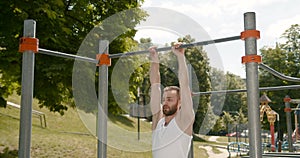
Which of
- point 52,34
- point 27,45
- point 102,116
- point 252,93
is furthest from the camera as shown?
point 52,34

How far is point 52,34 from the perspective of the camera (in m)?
7.52

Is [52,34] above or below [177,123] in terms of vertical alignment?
above

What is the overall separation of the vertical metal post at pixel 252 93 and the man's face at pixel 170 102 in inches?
24.1

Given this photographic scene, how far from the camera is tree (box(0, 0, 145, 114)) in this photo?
7.17 m

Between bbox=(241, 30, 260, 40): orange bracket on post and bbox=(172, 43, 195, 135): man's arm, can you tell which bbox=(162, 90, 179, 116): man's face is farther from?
bbox=(241, 30, 260, 40): orange bracket on post

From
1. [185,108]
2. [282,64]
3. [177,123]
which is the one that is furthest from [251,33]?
[282,64]

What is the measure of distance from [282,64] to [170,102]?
26580mm

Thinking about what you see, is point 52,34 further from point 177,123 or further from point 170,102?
point 177,123

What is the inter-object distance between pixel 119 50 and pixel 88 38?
143cm

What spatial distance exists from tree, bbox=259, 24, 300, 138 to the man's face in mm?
23516

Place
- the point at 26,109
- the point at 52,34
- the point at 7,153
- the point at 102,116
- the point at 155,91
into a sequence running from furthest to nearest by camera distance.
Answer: the point at 7,153
the point at 52,34
the point at 102,116
the point at 155,91
the point at 26,109

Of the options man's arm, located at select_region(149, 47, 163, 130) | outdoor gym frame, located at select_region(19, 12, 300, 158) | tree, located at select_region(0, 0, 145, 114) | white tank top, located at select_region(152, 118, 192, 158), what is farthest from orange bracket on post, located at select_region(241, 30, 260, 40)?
tree, located at select_region(0, 0, 145, 114)

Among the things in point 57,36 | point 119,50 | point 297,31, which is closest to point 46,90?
point 57,36

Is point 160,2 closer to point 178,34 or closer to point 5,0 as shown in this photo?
point 178,34
